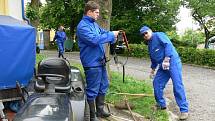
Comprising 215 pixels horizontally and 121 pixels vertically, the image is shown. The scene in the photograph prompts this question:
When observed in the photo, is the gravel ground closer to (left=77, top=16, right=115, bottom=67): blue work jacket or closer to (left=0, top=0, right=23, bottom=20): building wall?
(left=77, top=16, right=115, bottom=67): blue work jacket

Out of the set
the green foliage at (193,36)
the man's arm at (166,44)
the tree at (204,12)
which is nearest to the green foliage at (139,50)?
the tree at (204,12)

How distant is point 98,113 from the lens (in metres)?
7.53

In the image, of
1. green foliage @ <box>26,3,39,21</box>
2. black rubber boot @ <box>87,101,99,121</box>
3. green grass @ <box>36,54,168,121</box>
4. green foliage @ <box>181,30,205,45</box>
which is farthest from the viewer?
green foliage @ <box>181,30,205,45</box>

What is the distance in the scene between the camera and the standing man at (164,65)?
25.1ft

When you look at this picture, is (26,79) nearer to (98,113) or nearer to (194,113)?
(98,113)

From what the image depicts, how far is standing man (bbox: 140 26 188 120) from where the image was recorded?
7.64m

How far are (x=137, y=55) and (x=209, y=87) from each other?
518 inches

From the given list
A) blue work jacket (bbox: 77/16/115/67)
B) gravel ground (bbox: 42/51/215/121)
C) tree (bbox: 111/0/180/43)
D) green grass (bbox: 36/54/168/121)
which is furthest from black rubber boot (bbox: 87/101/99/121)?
tree (bbox: 111/0/180/43)

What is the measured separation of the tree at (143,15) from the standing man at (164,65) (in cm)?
2099

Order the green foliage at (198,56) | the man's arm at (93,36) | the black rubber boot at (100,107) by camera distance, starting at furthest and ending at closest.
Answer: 1. the green foliage at (198,56)
2. the black rubber boot at (100,107)
3. the man's arm at (93,36)

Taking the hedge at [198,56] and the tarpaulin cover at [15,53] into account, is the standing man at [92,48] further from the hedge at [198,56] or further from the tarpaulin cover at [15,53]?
the hedge at [198,56]

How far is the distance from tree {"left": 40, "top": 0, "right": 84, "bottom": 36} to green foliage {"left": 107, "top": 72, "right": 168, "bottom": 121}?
69.5 feet

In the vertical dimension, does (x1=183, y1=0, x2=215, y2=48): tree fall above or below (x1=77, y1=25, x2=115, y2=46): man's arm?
above

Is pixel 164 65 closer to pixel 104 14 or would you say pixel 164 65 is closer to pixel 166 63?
pixel 166 63
